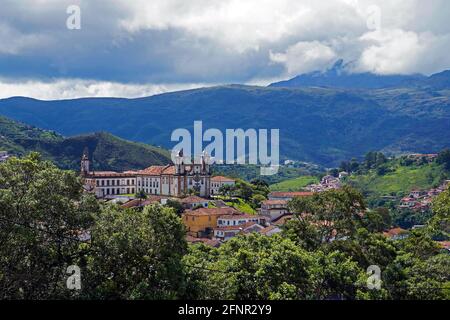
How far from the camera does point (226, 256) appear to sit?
2716cm

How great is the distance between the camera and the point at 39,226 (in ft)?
66.1

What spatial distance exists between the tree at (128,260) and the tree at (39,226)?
0.75 metres

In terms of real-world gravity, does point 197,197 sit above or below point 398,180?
above

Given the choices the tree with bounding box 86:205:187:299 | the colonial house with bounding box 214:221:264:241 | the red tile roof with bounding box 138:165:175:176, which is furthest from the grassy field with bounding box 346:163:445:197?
the tree with bounding box 86:205:187:299

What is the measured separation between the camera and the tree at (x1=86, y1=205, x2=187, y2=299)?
2045cm

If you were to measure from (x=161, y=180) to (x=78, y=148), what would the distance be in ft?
270

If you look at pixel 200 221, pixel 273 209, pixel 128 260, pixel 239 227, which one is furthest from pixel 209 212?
pixel 128 260

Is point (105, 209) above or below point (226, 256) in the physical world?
above

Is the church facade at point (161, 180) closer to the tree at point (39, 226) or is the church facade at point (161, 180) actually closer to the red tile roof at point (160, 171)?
the red tile roof at point (160, 171)

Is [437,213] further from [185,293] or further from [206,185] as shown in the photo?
[206,185]

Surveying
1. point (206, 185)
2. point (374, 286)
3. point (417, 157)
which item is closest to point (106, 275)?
point (374, 286)

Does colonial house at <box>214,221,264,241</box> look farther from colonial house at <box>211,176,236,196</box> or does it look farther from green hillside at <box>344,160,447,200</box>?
green hillside at <box>344,160,447,200</box>

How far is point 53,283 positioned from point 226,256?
31.3 ft

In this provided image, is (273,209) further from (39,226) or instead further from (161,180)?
(39,226)
